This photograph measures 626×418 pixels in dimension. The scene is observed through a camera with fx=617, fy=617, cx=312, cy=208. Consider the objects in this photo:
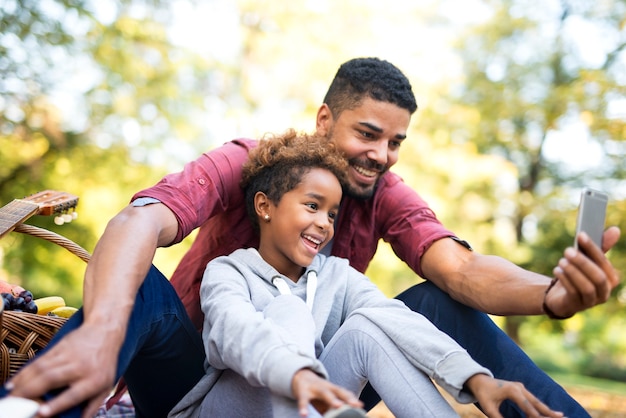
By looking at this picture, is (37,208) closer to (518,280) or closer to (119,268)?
(119,268)

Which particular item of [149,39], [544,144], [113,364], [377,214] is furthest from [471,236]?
[113,364]

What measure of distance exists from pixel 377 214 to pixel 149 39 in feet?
20.6

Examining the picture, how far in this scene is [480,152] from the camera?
9.18 meters

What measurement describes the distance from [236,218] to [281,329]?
0.96m

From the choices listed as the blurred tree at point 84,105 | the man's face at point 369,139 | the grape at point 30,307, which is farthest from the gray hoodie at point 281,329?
the blurred tree at point 84,105

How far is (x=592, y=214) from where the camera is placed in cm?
159

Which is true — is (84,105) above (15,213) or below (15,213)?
above

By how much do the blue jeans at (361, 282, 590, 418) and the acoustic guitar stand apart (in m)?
1.39

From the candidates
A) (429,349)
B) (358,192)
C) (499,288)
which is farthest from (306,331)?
(358,192)

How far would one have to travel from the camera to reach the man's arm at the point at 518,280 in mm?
1546

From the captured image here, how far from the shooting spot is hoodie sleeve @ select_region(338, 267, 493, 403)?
5.49 ft

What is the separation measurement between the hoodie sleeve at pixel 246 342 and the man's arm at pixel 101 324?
0.23 metres

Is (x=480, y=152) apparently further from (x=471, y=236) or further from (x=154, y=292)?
(x=154, y=292)

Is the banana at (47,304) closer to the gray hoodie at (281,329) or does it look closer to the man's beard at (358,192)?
the gray hoodie at (281,329)
